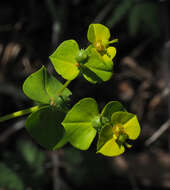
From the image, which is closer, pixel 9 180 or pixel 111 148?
pixel 111 148

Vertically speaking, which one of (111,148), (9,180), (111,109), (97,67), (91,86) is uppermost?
(97,67)

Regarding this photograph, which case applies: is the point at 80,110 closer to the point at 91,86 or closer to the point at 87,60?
the point at 87,60

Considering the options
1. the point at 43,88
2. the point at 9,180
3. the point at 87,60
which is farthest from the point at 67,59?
the point at 9,180

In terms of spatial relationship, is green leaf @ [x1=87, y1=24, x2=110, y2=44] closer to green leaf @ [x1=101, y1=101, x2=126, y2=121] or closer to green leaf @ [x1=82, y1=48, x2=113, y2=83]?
Result: green leaf @ [x1=82, y1=48, x2=113, y2=83]

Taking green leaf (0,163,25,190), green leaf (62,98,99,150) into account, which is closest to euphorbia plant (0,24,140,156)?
green leaf (62,98,99,150)

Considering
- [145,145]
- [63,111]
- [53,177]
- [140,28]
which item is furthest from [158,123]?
[63,111]

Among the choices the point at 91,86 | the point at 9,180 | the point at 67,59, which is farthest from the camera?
the point at 91,86

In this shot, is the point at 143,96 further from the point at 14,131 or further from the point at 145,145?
the point at 14,131

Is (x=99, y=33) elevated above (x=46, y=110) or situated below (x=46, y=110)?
above
